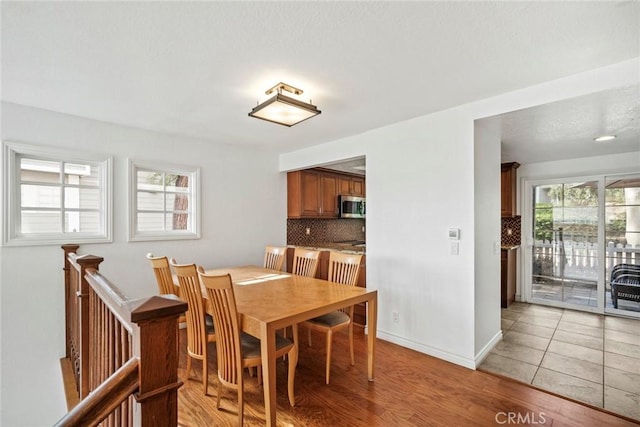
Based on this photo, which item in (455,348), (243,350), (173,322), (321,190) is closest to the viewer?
(173,322)

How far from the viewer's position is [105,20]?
5.18 feet

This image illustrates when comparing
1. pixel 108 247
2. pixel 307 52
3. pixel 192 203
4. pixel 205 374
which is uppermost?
pixel 307 52

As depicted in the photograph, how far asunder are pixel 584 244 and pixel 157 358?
575 cm

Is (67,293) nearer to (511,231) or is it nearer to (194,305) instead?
(194,305)

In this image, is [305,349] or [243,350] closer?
[243,350]

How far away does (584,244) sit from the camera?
4504mm

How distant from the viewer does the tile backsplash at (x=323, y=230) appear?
5.05m

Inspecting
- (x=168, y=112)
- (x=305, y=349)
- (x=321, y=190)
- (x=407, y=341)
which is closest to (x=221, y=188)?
(x=168, y=112)

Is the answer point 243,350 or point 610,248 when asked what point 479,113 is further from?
point 610,248

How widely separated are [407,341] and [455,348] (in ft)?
1.61

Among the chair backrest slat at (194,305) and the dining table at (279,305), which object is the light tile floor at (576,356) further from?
the chair backrest slat at (194,305)

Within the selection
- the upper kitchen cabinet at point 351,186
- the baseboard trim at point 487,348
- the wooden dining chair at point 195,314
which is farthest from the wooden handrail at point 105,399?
the upper kitchen cabinet at point 351,186

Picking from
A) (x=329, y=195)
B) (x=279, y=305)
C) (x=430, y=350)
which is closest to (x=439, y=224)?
(x=430, y=350)

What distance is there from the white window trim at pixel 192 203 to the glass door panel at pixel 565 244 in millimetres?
5223
